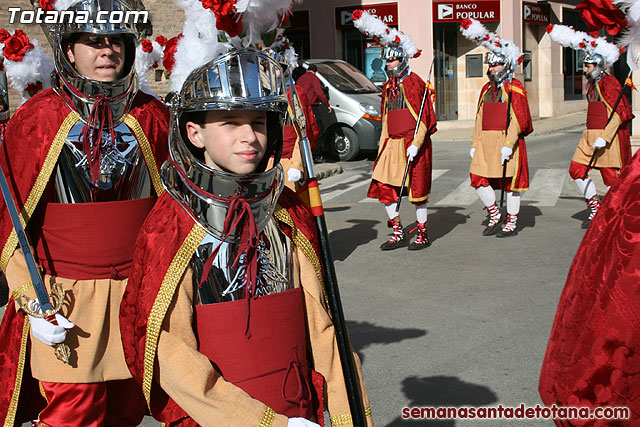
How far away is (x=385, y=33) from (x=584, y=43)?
2.42 meters

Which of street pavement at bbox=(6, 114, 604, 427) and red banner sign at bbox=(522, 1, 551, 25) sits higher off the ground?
red banner sign at bbox=(522, 1, 551, 25)

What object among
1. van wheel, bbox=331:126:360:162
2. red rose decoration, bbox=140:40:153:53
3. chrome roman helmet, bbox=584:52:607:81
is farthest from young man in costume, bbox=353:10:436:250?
van wheel, bbox=331:126:360:162

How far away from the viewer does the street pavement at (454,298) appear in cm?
488

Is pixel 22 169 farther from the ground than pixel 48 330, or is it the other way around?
pixel 22 169

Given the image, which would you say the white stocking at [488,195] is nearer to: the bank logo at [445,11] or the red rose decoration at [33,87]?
the red rose decoration at [33,87]

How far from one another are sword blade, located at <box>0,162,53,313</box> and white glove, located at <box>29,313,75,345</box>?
54 millimetres

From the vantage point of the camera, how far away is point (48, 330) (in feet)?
10.1

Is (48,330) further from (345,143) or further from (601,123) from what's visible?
(345,143)

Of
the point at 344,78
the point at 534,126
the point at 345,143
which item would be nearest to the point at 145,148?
the point at 345,143

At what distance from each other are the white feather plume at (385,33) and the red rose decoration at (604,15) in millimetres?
7144

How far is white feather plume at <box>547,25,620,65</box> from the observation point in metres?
9.48

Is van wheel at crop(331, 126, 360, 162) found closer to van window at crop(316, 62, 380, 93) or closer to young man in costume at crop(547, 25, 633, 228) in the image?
van window at crop(316, 62, 380, 93)

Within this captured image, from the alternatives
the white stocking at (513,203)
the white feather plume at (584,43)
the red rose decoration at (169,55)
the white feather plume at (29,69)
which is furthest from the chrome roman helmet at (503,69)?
the red rose decoration at (169,55)

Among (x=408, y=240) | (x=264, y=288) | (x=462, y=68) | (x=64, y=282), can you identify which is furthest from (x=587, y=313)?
(x=462, y=68)
